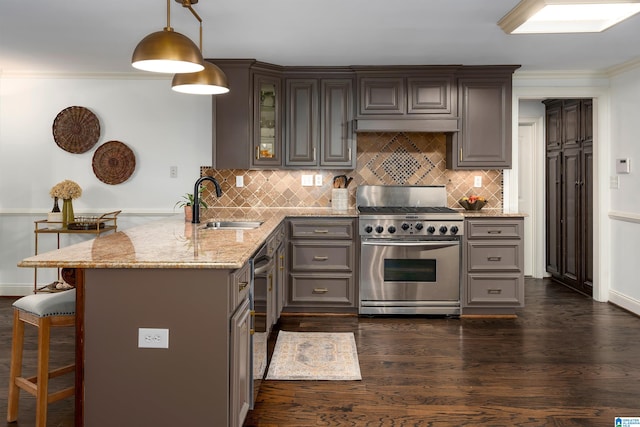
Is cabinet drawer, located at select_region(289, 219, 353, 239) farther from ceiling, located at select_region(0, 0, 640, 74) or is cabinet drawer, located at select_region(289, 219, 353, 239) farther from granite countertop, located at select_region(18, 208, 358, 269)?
ceiling, located at select_region(0, 0, 640, 74)

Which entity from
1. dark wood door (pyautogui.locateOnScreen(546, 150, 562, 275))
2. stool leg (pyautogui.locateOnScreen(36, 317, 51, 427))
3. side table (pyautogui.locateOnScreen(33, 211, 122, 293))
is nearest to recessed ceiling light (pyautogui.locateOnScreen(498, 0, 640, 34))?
dark wood door (pyautogui.locateOnScreen(546, 150, 562, 275))

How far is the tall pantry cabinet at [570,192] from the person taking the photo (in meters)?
5.59

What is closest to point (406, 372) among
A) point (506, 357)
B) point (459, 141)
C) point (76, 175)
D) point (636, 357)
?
point (506, 357)

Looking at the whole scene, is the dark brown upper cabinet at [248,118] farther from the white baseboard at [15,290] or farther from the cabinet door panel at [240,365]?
the cabinet door panel at [240,365]

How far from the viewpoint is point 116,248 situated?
2.47 metres

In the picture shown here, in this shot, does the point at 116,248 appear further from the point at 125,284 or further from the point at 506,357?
the point at 506,357

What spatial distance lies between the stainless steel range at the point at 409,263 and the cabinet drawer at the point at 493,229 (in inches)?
4.6

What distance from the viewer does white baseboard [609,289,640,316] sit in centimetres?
473

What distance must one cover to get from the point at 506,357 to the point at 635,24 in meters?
2.45

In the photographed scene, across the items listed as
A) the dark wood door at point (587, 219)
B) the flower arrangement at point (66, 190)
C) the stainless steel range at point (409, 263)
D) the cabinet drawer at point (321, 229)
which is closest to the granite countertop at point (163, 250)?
the cabinet drawer at point (321, 229)

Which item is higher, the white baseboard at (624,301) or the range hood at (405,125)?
the range hood at (405,125)

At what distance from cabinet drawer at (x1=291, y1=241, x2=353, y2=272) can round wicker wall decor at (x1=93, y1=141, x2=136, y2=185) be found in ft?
6.13

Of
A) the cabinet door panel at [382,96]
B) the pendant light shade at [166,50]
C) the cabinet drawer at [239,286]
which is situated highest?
the cabinet door panel at [382,96]

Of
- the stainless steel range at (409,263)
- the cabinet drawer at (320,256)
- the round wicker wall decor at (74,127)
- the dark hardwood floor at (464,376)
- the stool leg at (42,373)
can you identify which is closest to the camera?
the stool leg at (42,373)
